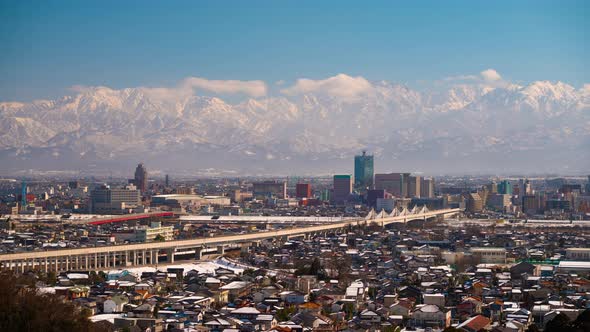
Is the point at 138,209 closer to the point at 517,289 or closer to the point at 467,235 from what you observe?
the point at 467,235

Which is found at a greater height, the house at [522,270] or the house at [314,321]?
the house at [522,270]

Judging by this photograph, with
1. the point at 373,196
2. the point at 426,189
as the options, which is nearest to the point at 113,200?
the point at 373,196

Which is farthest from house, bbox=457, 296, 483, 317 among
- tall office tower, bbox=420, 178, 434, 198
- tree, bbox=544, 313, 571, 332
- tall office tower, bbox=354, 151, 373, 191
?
tall office tower, bbox=354, 151, 373, 191

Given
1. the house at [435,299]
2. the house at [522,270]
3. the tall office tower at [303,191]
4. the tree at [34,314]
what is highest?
the tall office tower at [303,191]

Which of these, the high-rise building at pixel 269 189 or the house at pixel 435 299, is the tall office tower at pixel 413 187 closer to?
the high-rise building at pixel 269 189

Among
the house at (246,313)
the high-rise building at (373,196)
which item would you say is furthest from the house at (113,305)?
the high-rise building at (373,196)

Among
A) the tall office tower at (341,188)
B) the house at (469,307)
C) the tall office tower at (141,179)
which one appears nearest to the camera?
the house at (469,307)

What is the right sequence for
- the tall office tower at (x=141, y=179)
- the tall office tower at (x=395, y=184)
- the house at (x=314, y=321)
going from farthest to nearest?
the tall office tower at (x=395, y=184), the tall office tower at (x=141, y=179), the house at (x=314, y=321)

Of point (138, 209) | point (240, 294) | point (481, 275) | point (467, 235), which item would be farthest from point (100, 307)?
point (138, 209)

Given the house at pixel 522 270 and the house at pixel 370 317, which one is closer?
the house at pixel 370 317
